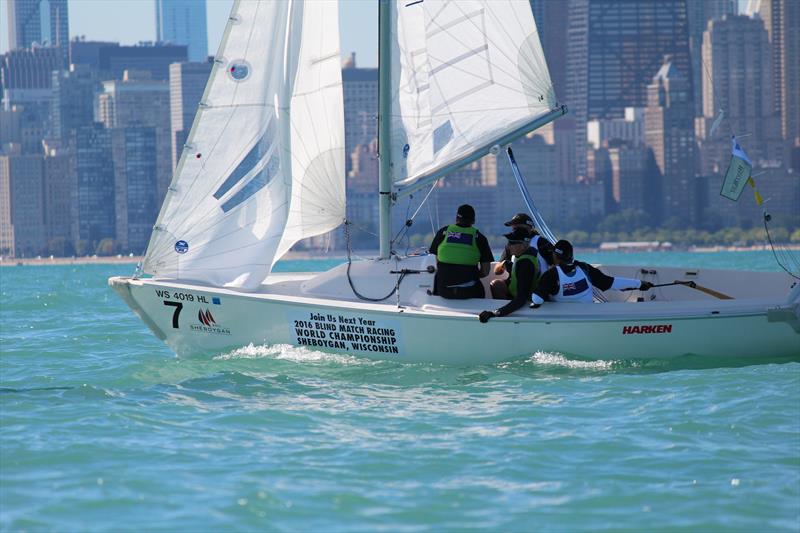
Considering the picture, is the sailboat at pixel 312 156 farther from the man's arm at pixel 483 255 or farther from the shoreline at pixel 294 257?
the shoreline at pixel 294 257

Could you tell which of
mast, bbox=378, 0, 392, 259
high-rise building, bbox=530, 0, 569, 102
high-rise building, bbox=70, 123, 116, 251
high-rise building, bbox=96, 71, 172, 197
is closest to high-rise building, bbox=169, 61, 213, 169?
high-rise building, bbox=96, 71, 172, 197

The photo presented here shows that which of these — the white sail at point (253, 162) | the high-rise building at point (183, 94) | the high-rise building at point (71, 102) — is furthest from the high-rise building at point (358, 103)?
the white sail at point (253, 162)

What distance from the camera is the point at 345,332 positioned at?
39.9 feet

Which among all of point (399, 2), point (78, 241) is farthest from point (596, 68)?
point (399, 2)

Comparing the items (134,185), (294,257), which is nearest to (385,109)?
(294,257)

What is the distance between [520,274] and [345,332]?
1.61 m

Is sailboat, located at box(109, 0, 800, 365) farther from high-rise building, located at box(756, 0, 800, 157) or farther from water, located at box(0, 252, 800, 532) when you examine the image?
high-rise building, located at box(756, 0, 800, 157)

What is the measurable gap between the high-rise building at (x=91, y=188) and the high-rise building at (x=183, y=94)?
8.08 m

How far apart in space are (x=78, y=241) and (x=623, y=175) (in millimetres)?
57779

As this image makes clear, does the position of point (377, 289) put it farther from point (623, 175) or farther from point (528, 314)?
point (623, 175)

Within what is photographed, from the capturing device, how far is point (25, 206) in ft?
518

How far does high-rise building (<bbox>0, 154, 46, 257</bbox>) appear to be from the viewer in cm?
15362

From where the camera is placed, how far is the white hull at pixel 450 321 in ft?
37.3

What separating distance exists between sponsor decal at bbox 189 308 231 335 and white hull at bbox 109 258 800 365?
12 millimetres
